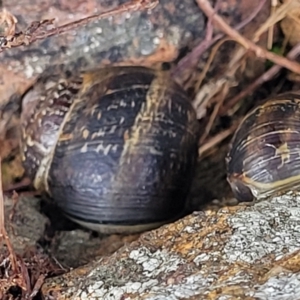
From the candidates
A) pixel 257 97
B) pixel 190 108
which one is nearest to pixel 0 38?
pixel 190 108

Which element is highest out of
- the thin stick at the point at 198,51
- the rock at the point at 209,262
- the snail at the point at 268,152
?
the thin stick at the point at 198,51

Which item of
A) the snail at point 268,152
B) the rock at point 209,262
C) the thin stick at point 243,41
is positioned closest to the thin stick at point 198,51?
the thin stick at point 243,41

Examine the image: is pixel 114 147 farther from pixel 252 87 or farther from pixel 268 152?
pixel 252 87

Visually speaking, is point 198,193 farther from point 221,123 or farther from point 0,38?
point 0,38

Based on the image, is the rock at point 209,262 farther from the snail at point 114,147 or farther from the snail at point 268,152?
the snail at point 114,147

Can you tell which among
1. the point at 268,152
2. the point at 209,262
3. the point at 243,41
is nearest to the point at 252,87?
the point at 243,41

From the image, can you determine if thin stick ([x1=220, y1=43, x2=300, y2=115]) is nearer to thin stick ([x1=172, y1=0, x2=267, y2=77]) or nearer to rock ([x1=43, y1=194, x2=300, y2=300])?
thin stick ([x1=172, y1=0, x2=267, y2=77])
